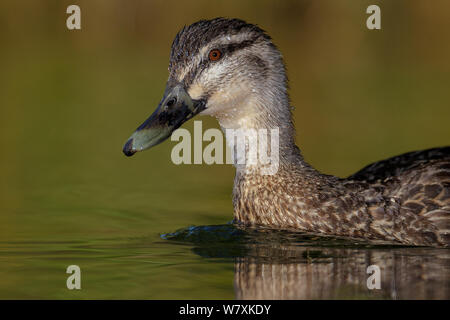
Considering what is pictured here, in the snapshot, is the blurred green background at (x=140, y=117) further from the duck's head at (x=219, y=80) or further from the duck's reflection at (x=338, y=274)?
the duck's head at (x=219, y=80)

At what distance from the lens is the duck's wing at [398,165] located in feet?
30.3

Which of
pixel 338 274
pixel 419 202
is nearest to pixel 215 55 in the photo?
pixel 419 202

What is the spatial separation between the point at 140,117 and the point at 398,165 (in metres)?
7.20

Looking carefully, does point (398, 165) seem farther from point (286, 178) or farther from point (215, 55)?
point (215, 55)

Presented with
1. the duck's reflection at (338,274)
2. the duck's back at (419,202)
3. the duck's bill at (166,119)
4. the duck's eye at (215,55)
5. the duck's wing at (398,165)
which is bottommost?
the duck's reflection at (338,274)

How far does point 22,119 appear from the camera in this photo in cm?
1600

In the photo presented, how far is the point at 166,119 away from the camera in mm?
8664

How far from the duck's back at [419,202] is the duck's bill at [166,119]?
1869 mm

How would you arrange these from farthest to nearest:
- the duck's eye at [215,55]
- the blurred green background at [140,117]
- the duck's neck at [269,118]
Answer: the duck's neck at [269,118] → the duck's eye at [215,55] → the blurred green background at [140,117]

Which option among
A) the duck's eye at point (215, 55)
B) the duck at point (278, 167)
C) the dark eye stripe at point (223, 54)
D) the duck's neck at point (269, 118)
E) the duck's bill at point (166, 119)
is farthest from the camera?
the duck's neck at point (269, 118)

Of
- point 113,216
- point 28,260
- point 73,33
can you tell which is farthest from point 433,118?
point 73,33

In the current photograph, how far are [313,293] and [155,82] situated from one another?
44.4ft

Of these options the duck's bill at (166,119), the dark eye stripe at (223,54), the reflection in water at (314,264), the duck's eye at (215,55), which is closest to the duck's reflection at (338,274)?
the reflection in water at (314,264)
